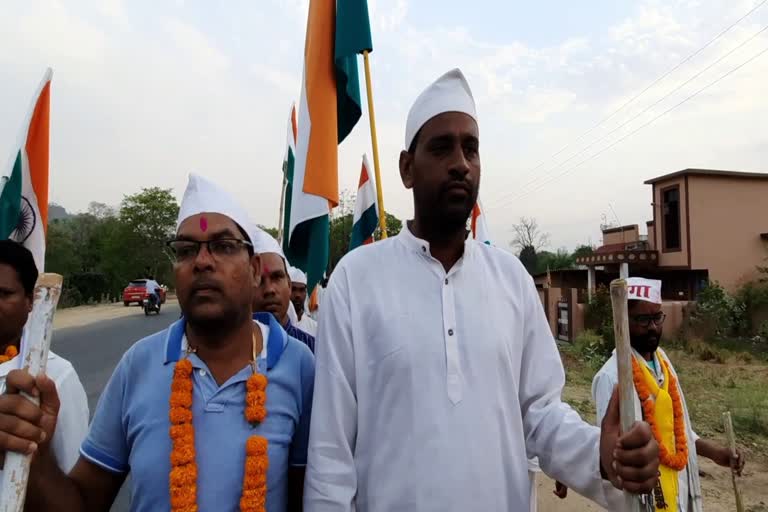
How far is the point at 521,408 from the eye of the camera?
182cm

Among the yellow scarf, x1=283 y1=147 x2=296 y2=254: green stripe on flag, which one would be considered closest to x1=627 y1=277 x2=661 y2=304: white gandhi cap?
the yellow scarf

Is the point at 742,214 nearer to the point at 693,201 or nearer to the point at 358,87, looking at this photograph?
the point at 693,201

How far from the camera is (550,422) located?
5.61ft

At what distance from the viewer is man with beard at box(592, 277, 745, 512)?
2939 mm

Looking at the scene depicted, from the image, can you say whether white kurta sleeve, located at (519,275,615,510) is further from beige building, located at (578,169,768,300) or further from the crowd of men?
beige building, located at (578,169,768,300)

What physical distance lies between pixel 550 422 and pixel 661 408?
5.74 ft

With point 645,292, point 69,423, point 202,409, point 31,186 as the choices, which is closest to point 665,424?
point 645,292

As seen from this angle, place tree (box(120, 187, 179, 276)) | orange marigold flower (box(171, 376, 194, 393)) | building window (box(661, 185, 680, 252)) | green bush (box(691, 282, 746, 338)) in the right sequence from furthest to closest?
tree (box(120, 187, 179, 276)), building window (box(661, 185, 680, 252)), green bush (box(691, 282, 746, 338)), orange marigold flower (box(171, 376, 194, 393))

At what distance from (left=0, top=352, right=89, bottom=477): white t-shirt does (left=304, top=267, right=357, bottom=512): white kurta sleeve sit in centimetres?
84

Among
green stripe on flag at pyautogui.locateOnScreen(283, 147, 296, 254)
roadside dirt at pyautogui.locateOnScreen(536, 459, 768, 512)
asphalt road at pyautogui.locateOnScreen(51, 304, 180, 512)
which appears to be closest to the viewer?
green stripe on flag at pyautogui.locateOnScreen(283, 147, 296, 254)

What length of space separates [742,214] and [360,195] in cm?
1687

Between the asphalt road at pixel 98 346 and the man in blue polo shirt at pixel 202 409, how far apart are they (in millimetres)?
2967

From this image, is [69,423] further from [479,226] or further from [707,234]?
[707,234]

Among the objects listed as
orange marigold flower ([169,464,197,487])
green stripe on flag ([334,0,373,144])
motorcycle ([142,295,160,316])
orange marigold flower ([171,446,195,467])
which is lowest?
motorcycle ([142,295,160,316])
